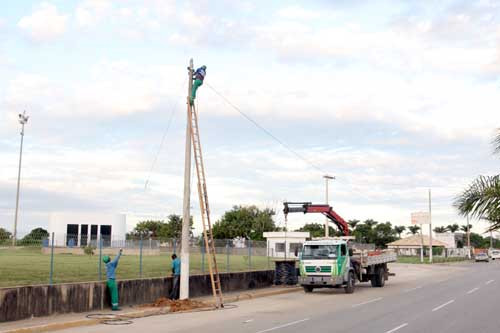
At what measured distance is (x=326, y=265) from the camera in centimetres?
2569

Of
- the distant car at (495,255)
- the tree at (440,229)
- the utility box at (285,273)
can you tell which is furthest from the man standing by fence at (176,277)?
the tree at (440,229)

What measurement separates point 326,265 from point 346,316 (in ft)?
29.1

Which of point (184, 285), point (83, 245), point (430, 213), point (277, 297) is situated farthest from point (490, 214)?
point (430, 213)

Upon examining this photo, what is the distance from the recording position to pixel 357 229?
13075 centimetres

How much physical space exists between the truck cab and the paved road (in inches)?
50.6

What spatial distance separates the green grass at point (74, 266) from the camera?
21359 millimetres

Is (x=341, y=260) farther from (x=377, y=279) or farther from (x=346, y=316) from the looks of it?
(x=346, y=316)

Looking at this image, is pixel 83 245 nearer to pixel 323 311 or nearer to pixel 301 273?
pixel 301 273

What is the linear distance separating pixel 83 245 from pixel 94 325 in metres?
21.3

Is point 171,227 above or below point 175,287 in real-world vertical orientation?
above

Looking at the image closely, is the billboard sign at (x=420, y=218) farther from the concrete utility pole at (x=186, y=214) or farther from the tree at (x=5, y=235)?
the tree at (x=5, y=235)

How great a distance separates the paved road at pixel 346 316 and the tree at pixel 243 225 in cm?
7648

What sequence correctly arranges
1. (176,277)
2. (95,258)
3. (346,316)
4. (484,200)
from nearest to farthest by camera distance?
(484,200) → (346,316) → (176,277) → (95,258)

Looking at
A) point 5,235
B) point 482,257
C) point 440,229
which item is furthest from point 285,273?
point 440,229
